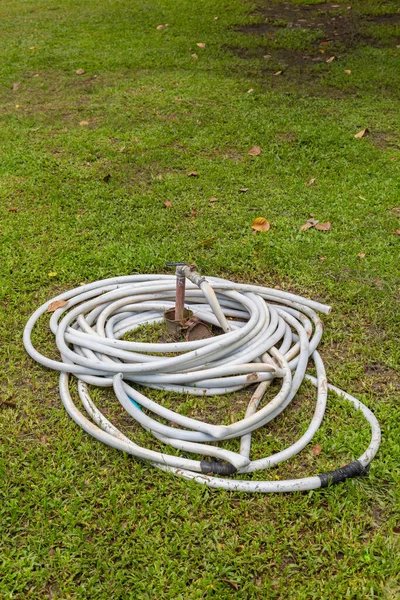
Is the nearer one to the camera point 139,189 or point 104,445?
point 104,445

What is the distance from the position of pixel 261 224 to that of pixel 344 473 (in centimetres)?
221

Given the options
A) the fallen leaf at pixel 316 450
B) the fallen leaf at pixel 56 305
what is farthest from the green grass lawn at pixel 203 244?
the fallen leaf at pixel 56 305

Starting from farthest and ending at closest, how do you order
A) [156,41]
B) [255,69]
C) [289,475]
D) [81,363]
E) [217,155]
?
[156,41], [255,69], [217,155], [81,363], [289,475]

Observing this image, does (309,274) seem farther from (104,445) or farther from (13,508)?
(13,508)

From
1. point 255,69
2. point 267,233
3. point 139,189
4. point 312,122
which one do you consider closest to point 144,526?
point 267,233

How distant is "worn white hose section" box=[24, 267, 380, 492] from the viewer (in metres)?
2.34

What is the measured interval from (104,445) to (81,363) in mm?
440

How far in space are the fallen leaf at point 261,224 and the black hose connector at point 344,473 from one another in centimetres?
211

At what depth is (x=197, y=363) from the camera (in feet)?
8.82

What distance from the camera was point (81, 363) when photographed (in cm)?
272

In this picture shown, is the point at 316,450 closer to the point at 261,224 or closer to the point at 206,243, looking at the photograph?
the point at 206,243

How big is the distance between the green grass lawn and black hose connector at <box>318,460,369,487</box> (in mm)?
46

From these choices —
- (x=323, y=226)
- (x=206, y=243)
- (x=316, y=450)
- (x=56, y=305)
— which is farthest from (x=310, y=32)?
(x=316, y=450)

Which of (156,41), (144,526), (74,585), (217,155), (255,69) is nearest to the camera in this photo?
(74,585)
